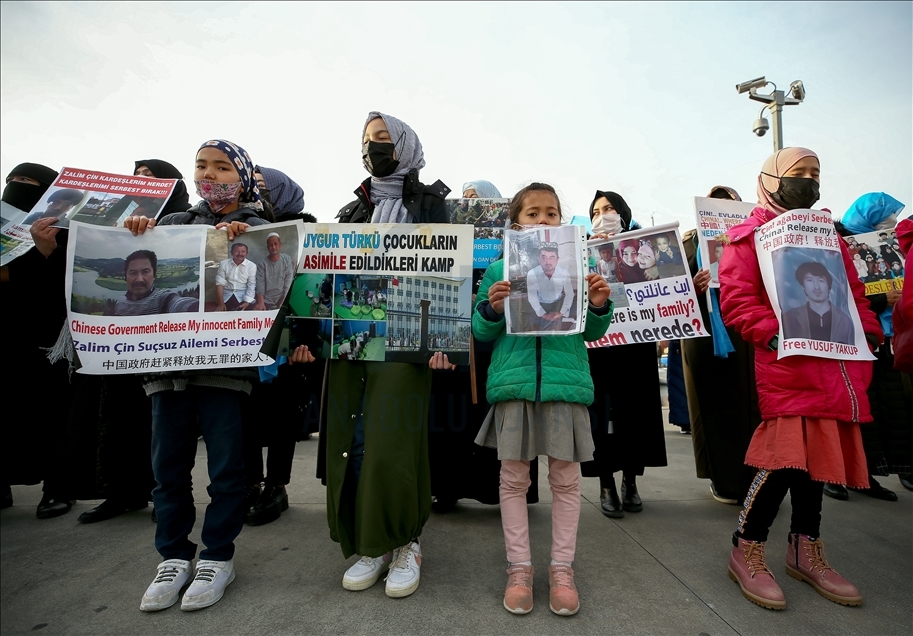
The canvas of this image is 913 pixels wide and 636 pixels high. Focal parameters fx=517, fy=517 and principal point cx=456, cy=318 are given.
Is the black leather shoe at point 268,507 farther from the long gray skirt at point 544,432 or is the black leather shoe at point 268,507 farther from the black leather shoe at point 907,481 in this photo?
the black leather shoe at point 907,481

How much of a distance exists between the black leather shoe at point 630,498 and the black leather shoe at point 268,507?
2.19 m

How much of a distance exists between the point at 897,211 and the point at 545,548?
125 inches

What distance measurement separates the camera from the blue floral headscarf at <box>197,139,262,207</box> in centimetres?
242

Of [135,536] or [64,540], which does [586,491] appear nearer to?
[135,536]

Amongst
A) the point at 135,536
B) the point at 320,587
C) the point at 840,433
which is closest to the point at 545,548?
the point at 320,587

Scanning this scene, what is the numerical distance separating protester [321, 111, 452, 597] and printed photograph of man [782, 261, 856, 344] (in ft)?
5.07

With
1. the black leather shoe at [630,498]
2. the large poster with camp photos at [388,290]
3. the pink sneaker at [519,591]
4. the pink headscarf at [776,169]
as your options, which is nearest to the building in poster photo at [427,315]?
the large poster with camp photos at [388,290]

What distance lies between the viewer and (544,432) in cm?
221

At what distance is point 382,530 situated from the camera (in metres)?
2.25

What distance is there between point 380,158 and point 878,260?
3.13 m

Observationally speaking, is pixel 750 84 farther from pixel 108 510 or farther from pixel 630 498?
pixel 108 510

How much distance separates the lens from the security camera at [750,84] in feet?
30.1

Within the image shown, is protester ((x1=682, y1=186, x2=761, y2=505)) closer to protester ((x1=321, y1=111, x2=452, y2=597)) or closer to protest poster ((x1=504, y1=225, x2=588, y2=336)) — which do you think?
protest poster ((x1=504, y1=225, x2=588, y2=336))

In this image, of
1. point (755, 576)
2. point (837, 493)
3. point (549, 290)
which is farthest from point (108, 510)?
point (837, 493)
